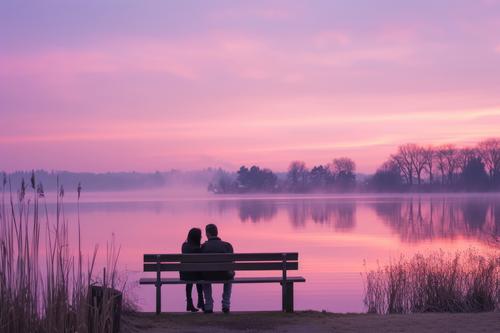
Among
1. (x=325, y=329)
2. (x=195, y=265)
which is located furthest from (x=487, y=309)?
(x=195, y=265)

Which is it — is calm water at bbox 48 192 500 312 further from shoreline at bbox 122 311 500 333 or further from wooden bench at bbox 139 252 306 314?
shoreline at bbox 122 311 500 333

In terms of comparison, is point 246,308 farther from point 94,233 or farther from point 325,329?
point 94,233

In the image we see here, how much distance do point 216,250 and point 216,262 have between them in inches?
16.7

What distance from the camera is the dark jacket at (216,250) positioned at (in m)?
10.6

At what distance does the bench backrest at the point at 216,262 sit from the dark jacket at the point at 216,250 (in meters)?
0.21

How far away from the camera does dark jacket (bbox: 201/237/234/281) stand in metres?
10.6

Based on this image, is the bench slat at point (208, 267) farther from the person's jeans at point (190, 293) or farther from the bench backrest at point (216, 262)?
the person's jeans at point (190, 293)

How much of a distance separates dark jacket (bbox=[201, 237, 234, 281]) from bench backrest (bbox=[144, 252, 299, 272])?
21 centimetres

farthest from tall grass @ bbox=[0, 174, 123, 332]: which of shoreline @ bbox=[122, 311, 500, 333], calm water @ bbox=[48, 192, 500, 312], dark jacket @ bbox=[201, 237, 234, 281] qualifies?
calm water @ bbox=[48, 192, 500, 312]

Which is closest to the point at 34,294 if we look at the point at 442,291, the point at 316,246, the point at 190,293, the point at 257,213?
the point at 190,293

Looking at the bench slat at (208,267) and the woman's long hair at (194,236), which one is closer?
the bench slat at (208,267)

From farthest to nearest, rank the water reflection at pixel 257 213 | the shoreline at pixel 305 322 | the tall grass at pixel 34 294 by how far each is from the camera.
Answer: the water reflection at pixel 257 213, the shoreline at pixel 305 322, the tall grass at pixel 34 294

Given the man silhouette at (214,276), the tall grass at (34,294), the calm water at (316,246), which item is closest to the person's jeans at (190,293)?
the man silhouette at (214,276)

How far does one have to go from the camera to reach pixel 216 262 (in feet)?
34.4
